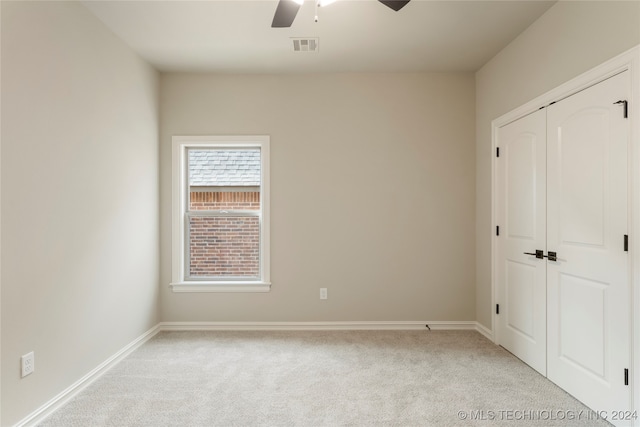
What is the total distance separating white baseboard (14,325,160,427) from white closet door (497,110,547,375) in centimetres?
344

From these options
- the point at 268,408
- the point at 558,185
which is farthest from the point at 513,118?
the point at 268,408

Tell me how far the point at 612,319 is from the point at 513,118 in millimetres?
1751

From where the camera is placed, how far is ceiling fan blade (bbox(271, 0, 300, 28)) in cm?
192

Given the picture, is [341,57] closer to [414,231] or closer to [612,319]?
[414,231]

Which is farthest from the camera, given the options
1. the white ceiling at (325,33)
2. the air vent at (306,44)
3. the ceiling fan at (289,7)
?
the air vent at (306,44)

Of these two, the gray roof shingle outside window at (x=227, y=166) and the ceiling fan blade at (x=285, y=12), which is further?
the gray roof shingle outside window at (x=227, y=166)

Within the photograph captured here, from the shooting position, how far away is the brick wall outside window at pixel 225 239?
12.5 ft

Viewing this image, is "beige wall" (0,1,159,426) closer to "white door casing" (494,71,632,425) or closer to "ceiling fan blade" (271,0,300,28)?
"ceiling fan blade" (271,0,300,28)

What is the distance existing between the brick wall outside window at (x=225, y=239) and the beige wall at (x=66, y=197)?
0.62 metres

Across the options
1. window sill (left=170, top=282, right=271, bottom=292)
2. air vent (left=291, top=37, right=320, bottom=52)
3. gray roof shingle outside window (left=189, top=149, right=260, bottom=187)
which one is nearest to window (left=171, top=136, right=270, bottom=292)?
gray roof shingle outside window (left=189, top=149, right=260, bottom=187)

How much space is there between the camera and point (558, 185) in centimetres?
244

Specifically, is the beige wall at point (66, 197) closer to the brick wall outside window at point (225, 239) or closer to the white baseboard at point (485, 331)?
the brick wall outside window at point (225, 239)

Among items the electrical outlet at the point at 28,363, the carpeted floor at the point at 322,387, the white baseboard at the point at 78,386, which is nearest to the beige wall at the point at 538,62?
the carpeted floor at the point at 322,387

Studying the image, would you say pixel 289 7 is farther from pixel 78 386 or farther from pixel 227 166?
pixel 78 386
